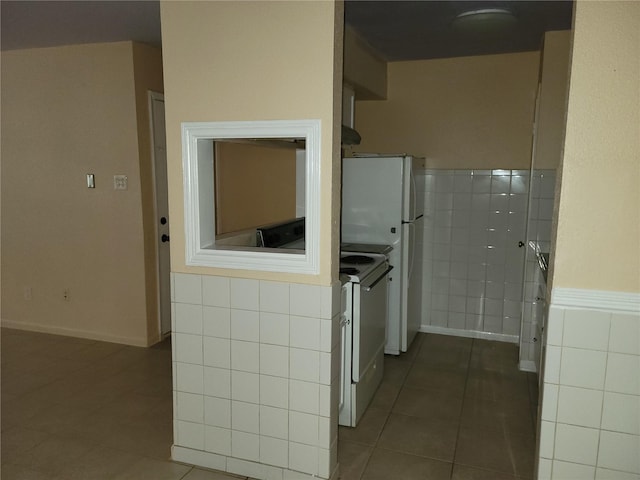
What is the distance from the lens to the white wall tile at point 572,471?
1.79 meters

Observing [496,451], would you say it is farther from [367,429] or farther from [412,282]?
[412,282]

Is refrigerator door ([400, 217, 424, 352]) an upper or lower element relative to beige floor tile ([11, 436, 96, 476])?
upper

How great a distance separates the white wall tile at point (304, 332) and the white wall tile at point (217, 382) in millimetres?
387

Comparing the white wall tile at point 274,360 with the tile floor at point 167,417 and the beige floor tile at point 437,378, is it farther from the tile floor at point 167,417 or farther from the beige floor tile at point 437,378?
the beige floor tile at point 437,378

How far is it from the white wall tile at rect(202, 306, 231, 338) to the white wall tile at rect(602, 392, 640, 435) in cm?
154

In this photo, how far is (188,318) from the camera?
2.36 meters

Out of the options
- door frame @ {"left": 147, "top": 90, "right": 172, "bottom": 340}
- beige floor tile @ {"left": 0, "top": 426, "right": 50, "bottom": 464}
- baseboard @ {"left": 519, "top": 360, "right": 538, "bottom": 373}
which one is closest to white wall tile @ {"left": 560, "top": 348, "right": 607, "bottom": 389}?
baseboard @ {"left": 519, "top": 360, "right": 538, "bottom": 373}

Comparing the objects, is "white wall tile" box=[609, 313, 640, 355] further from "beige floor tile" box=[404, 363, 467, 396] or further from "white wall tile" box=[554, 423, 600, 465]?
"beige floor tile" box=[404, 363, 467, 396]

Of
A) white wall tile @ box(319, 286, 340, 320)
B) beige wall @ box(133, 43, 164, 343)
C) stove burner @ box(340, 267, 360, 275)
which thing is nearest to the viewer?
white wall tile @ box(319, 286, 340, 320)

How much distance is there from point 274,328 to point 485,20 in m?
2.28

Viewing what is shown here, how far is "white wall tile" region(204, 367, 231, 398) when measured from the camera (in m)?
2.33

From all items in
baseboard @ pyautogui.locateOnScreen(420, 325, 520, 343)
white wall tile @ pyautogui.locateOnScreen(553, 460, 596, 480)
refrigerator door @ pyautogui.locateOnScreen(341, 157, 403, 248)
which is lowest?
baseboard @ pyautogui.locateOnScreen(420, 325, 520, 343)

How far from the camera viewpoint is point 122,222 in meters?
3.91

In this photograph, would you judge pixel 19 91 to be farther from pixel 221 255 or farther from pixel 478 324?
pixel 478 324
